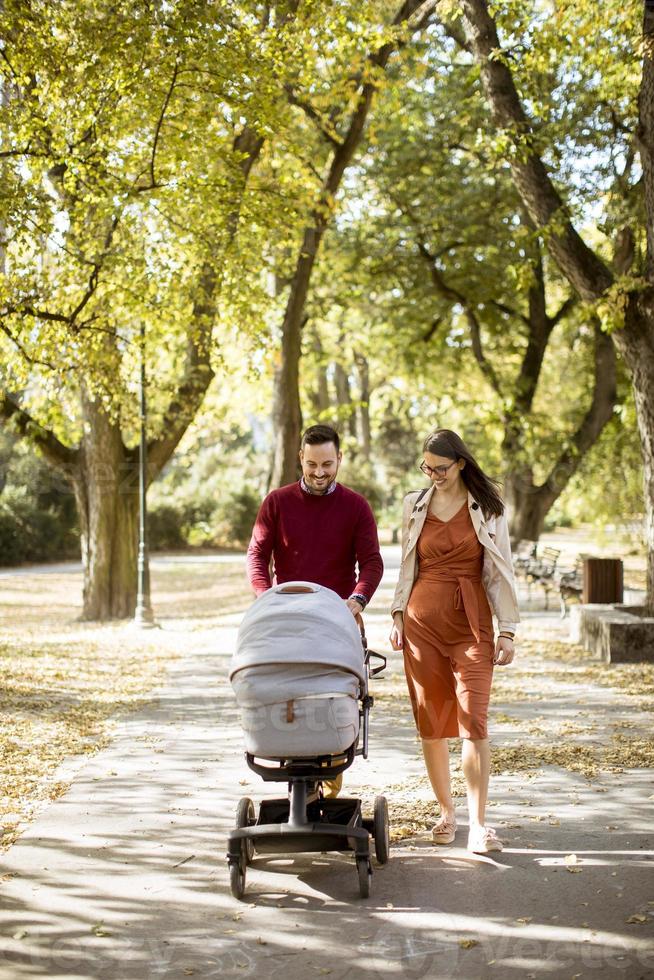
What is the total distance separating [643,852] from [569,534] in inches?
2172

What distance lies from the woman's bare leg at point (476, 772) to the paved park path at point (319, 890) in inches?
10.3

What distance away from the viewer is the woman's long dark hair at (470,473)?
583 cm

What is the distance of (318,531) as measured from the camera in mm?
5820

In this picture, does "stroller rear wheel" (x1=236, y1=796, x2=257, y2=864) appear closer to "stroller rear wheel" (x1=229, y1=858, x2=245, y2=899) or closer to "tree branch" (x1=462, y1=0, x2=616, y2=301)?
"stroller rear wheel" (x1=229, y1=858, x2=245, y2=899)

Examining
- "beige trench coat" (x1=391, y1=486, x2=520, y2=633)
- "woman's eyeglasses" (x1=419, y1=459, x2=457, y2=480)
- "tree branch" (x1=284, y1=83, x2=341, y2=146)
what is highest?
"tree branch" (x1=284, y1=83, x2=341, y2=146)

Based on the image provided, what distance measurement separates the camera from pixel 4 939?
457 centimetres

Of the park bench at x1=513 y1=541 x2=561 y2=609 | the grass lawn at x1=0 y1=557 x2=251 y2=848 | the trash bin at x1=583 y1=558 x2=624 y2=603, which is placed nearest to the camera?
the grass lawn at x1=0 y1=557 x2=251 y2=848

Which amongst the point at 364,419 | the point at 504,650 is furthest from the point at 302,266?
the point at 364,419

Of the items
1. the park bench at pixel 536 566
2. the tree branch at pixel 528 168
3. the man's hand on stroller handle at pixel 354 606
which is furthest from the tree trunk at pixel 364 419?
the man's hand on stroller handle at pixel 354 606

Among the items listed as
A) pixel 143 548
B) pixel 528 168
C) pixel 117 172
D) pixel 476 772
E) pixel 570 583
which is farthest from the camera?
pixel 143 548

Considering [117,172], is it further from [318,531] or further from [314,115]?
[318,531]

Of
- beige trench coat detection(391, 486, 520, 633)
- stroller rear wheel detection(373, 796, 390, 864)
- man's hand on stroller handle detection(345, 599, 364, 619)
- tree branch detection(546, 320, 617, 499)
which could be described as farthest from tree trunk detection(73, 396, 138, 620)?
stroller rear wheel detection(373, 796, 390, 864)

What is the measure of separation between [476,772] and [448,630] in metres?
0.70

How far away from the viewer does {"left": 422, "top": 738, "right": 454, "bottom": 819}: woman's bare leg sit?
229 inches
